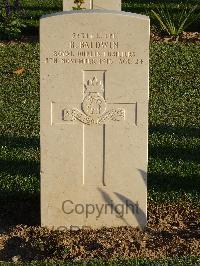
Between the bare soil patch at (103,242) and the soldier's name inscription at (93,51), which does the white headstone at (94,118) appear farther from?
the bare soil patch at (103,242)

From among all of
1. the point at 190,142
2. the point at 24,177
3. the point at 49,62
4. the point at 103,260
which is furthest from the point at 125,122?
the point at 190,142

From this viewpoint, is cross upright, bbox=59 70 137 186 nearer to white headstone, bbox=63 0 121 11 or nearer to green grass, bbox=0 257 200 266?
green grass, bbox=0 257 200 266

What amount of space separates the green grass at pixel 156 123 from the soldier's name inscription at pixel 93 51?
1.30 meters

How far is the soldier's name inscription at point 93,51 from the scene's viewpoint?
14.5 ft

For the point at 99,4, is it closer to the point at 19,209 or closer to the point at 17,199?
the point at 17,199

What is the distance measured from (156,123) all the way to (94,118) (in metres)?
Result: 2.75

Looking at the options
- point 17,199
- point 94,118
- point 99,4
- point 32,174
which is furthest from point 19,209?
point 99,4

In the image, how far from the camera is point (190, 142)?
662 centimetres

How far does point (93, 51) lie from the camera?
4.43m

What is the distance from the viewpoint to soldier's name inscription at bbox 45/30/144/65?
441cm

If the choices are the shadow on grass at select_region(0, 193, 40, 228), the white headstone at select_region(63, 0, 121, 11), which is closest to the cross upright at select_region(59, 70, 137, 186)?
the shadow on grass at select_region(0, 193, 40, 228)

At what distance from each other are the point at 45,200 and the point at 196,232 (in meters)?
1.04

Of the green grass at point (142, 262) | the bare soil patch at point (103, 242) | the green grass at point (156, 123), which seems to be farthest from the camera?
the green grass at point (156, 123)

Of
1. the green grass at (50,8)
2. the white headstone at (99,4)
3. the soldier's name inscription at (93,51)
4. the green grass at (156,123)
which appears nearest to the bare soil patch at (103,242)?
the green grass at (156,123)
